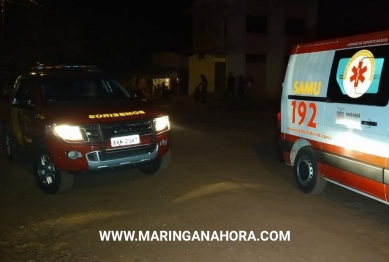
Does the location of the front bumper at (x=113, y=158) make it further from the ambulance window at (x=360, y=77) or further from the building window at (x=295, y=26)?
the building window at (x=295, y=26)

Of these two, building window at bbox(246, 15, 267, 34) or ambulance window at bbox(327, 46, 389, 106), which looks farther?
building window at bbox(246, 15, 267, 34)

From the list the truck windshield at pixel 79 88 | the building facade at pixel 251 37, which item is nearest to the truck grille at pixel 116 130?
the truck windshield at pixel 79 88

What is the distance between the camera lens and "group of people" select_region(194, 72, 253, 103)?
23.5 m

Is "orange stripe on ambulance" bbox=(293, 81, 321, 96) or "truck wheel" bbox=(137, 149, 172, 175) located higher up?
"orange stripe on ambulance" bbox=(293, 81, 321, 96)

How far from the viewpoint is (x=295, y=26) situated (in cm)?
3017

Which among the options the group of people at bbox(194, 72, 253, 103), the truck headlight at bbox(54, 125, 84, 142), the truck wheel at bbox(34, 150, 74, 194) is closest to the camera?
the truck headlight at bbox(54, 125, 84, 142)

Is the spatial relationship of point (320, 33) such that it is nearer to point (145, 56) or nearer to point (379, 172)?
point (145, 56)

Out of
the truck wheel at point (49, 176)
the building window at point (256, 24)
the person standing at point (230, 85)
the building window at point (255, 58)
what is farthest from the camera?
the building window at point (255, 58)

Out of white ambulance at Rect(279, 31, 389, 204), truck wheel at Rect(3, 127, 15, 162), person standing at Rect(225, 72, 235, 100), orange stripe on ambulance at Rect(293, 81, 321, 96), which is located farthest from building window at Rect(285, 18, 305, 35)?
orange stripe on ambulance at Rect(293, 81, 321, 96)

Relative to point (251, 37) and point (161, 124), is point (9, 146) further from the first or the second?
point (251, 37)

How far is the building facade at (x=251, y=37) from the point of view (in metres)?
28.3

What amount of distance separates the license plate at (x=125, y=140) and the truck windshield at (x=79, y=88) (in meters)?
1.34

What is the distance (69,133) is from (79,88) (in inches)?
58.8

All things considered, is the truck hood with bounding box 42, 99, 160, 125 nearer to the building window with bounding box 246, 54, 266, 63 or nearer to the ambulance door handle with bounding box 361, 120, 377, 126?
the ambulance door handle with bounding box 361, 120, 377, 126
